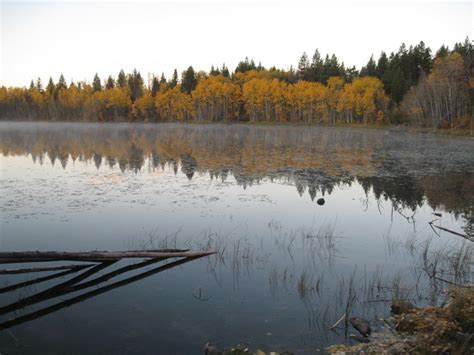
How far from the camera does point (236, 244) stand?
1159cm

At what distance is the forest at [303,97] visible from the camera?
67375 millimetres

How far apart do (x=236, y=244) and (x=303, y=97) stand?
3627 inches

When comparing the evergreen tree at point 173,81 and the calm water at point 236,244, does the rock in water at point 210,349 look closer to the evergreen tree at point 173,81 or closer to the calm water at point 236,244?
the calm water at point 236,244

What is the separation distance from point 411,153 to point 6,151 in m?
36.3

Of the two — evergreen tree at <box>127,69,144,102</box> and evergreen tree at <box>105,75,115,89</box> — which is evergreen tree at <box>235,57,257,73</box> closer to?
evergreen tree at <box>127,69,144,102</box>

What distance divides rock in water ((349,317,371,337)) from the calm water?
13.1 inches

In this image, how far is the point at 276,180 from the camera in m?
21.6

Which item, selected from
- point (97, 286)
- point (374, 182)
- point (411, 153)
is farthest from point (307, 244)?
point (411, 153)

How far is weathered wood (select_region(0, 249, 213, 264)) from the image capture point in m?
7.54

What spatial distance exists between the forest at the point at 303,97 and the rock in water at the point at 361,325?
2493 inches

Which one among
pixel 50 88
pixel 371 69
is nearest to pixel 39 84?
pixel 50 88

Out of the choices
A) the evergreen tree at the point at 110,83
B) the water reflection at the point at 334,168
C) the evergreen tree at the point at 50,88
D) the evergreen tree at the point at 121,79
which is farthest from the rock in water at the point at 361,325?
the evergreen tree at the point at 110,83

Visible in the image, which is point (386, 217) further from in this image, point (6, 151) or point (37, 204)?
point (6, 151)

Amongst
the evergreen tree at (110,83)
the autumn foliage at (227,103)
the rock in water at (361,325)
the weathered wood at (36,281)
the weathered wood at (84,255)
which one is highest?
the evergreen tree at (110,83)
